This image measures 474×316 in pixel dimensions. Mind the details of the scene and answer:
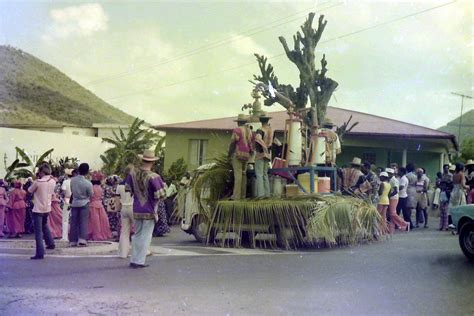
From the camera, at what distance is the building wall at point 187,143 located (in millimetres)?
9773

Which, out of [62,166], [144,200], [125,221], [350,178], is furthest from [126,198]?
[62,166]

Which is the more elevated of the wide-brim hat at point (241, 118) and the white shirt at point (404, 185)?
the wide-brim hat at point (241, 118)

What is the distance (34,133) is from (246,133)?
8694 mm

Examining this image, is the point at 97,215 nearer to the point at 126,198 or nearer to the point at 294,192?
the point at 126,198

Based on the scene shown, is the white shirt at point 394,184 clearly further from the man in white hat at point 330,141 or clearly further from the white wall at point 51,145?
the white wall at point 51,145

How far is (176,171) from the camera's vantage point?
1016cm

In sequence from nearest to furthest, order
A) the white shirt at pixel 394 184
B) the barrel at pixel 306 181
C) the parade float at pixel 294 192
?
1. the parade float at pixel 294 192
2. the barrel at pixel 306 181
3. the white shirt at pixel 394 184

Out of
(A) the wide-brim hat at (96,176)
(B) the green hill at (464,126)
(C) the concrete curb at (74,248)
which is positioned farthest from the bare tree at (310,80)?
(C) the concrete curb at (74,248)

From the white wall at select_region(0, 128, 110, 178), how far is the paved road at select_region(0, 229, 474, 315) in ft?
21.4

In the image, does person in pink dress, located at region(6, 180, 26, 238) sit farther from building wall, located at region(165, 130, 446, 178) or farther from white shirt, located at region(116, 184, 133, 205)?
white shirt, located at region(116, 184, 133, 205)

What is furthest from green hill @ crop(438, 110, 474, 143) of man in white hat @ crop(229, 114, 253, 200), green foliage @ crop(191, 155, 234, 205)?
green foliage @ crop(191, 155, 234, 205)

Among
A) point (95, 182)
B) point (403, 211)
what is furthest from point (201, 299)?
point (403, 211)

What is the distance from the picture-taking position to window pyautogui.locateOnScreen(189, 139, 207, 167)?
32.8 ft

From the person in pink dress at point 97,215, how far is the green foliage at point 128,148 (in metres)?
1.00
